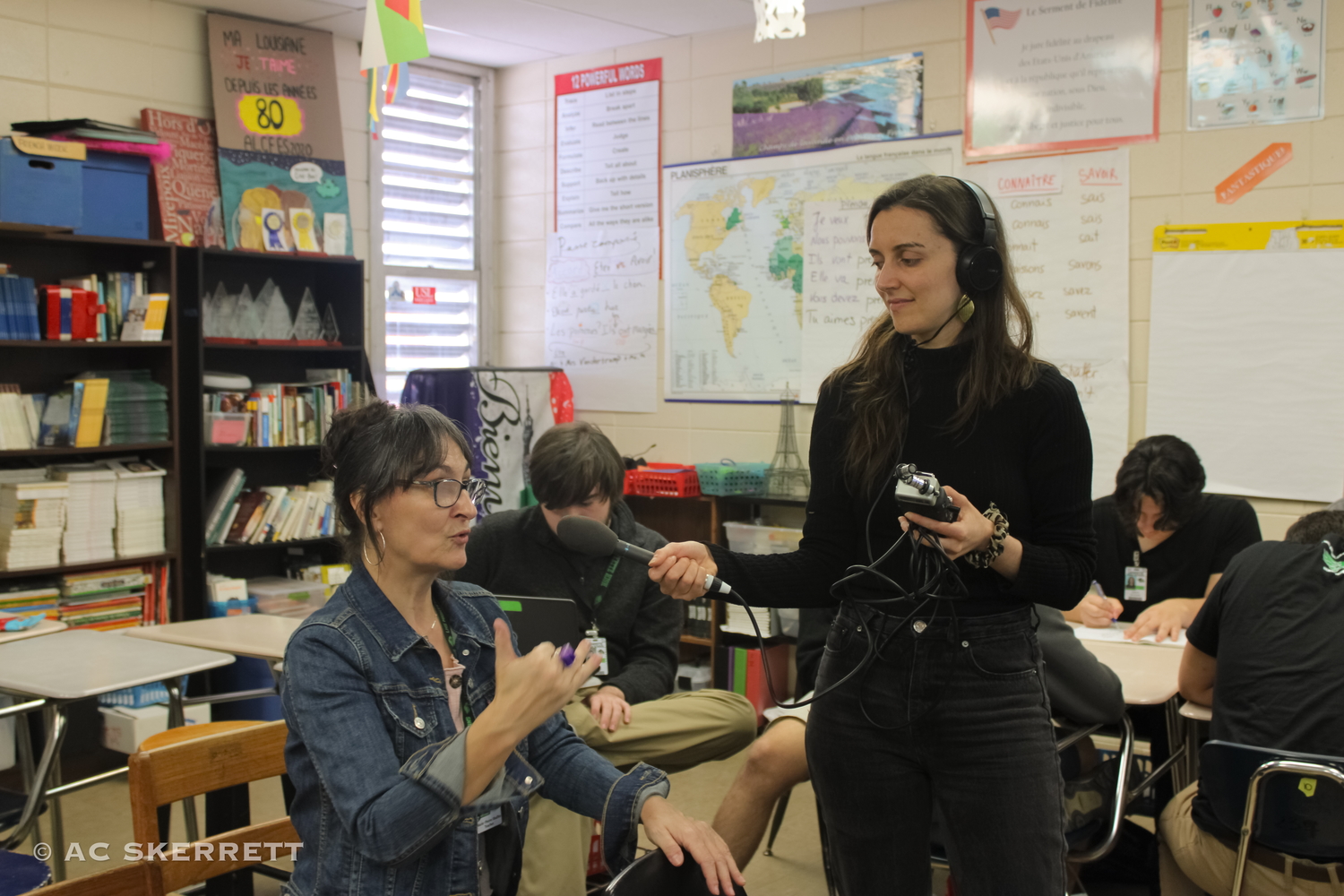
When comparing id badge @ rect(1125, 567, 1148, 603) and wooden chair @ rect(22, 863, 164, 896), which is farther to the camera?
id badge @ rect(1125, 567, 1148, 603)

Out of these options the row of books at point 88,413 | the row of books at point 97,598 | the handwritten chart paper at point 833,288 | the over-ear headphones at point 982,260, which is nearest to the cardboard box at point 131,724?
the row of books at point 97,598

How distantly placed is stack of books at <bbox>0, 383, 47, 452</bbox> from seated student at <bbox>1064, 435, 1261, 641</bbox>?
3.67 metres

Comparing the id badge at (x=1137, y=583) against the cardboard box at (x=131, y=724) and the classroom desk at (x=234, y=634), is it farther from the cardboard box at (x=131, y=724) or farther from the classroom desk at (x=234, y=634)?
the cardboard box at (x=131, y=724)

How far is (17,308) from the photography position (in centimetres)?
401

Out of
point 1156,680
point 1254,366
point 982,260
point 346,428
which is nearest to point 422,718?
point 346,428

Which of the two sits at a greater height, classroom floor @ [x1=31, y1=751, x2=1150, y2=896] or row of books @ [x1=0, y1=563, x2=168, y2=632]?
row of books @ [x1=0, y1=563, x2=168, y2=632]

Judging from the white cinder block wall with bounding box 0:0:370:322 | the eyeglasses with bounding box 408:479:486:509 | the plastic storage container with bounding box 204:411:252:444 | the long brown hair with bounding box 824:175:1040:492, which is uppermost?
the white cinder block wall with bounding box 0:0:370:322

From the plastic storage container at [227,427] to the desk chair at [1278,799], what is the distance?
374cm

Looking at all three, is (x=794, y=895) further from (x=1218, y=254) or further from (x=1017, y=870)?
(x=1218, y=254)

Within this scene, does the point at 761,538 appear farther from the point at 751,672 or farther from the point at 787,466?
the point at 751,672

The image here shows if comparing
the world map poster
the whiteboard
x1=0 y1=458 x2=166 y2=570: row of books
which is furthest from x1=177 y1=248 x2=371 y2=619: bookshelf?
the whiteboard

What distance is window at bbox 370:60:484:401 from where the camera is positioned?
5.48 metres

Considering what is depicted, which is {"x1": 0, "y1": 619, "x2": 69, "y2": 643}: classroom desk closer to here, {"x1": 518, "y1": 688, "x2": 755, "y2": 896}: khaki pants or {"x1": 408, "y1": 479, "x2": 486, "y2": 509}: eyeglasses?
{"x1": 518, "y1": 688, "x2": 755, "y2": 896}: khaki pants

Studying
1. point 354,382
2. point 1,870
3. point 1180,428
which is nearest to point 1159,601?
point 1180,428
